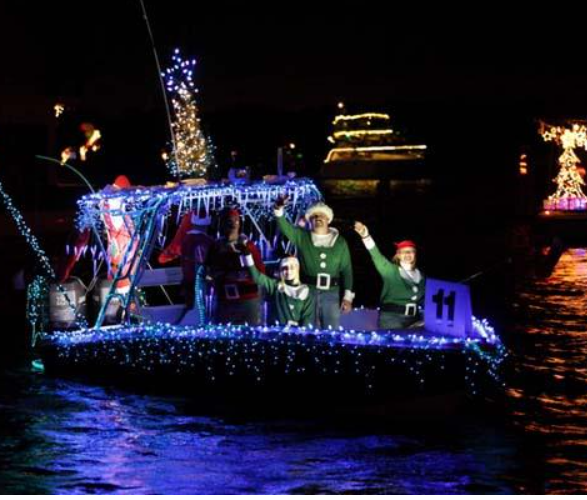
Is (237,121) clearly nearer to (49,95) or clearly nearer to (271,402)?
(49,95)

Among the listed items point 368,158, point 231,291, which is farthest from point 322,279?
point 368,158

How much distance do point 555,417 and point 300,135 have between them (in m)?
128

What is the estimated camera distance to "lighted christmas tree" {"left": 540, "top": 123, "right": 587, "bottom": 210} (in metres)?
42.6

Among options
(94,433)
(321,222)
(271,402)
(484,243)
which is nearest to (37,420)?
(94,433)

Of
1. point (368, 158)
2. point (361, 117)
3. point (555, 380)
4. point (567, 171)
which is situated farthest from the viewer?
point (361, 117)

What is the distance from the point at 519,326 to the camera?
1983 centimetres

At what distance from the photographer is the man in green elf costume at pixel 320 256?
1457 centimetres

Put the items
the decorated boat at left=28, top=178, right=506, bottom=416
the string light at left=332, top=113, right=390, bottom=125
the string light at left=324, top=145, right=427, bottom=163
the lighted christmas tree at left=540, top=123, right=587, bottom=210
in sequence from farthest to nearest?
the string light at left=332, top=113, right=390, bottom=125
the string light at left=324, top=145, right=427, bottom=163
the lighted christmas tree at left=540, top=123, right=587, bottom=210
the decorated boat at left=28, top=178, right=506, bottom=416

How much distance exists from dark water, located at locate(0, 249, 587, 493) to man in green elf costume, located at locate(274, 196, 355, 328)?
5.42ft

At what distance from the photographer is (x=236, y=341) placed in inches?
546

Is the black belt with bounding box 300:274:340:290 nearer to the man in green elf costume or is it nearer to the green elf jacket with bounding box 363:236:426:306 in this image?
the man in green elf costume

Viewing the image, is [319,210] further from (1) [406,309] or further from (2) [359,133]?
(2) [359,133]

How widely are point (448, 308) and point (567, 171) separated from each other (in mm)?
30998

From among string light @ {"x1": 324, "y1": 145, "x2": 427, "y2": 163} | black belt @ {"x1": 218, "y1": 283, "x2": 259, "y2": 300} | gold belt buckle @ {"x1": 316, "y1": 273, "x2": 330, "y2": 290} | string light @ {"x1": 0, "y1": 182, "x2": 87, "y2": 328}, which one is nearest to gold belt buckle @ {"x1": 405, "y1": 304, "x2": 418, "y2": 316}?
gold belt buckle @ {"x1": 316, "y1": 273, "x2": 330, "y2": 290}
